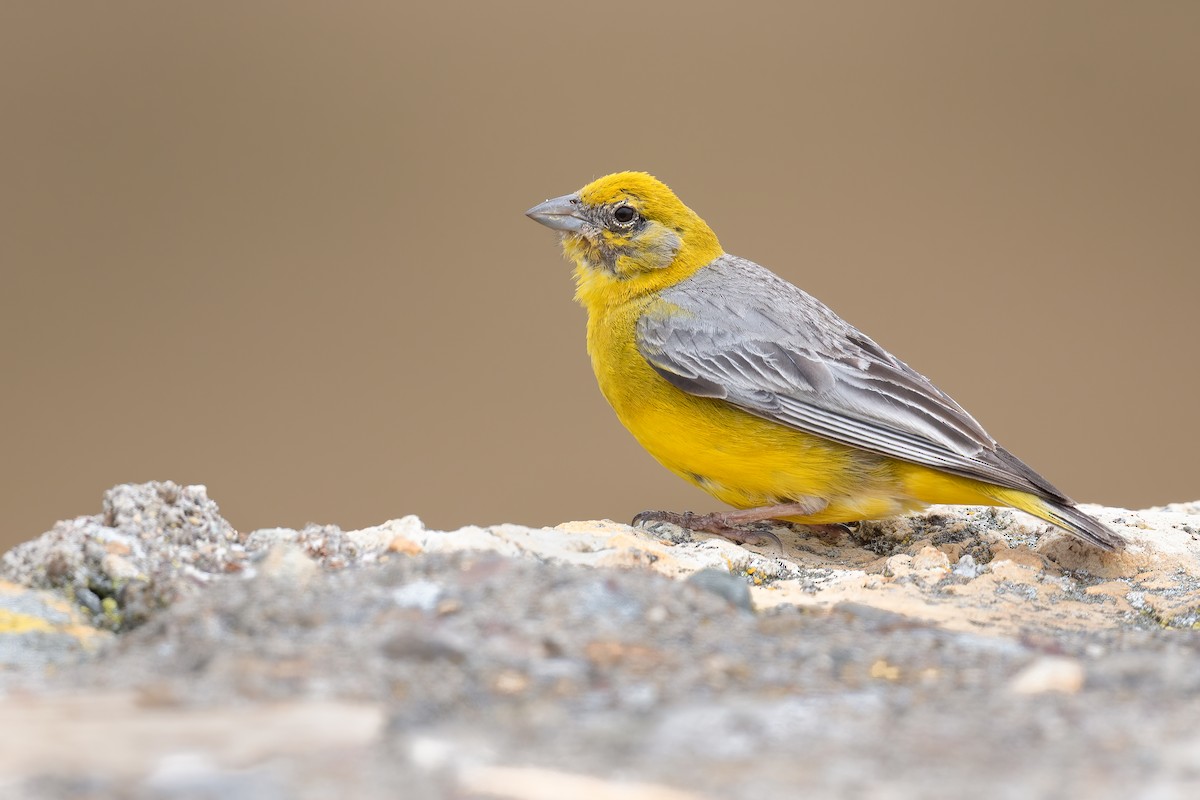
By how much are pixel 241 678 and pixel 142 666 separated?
0.95 feet

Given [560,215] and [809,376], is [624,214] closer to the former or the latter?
[560,215]

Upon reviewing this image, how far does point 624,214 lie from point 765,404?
1.29 meters

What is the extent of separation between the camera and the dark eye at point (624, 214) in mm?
5559

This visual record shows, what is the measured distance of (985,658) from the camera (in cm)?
255

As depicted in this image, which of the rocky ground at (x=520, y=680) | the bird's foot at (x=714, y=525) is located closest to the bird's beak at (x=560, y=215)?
the bird's foot at (x=714, y=525)

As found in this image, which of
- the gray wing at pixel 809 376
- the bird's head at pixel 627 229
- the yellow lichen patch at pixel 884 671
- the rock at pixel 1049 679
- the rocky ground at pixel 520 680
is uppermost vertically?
the bird's head at pixel 627 229

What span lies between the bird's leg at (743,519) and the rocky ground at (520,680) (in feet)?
3.85

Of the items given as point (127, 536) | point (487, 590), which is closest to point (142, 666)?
point (487, 590)

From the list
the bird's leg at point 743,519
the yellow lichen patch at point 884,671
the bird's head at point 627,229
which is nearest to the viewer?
the yellow lichen patch at point 884,671

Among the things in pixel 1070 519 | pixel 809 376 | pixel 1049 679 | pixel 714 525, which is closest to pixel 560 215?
pixel 809 376

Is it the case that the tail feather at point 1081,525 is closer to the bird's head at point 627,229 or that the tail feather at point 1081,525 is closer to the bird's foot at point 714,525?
the bird's foot at point 714,525

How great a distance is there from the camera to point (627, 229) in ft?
18.2

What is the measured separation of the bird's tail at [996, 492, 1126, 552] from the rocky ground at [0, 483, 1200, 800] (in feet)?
2.25

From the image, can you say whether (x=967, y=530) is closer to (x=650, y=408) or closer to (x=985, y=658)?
(x=650, y=408)
